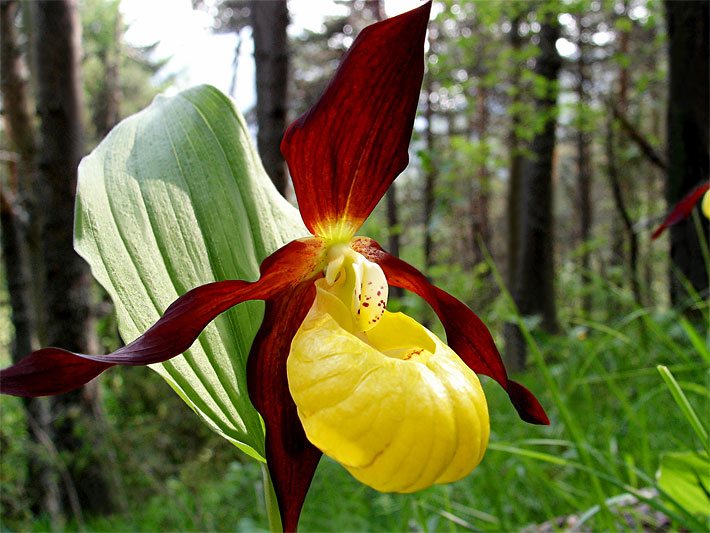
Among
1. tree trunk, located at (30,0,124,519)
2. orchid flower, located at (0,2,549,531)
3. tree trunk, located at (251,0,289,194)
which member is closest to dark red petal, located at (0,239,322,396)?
orchid flower, located at (0,2,549,531)

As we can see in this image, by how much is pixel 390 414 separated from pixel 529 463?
88 cm

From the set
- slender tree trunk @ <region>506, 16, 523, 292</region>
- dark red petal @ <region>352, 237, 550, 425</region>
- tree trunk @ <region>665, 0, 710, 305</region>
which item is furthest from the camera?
slender tree trunk @ <region>506, 16, 523, 292</region>

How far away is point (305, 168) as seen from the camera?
32.5 inches

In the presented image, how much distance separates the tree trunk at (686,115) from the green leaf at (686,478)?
192cm

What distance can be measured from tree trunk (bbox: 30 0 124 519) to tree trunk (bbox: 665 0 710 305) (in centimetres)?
284

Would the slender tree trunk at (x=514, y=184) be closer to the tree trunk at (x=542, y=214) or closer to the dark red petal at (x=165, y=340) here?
the tree trunk at (x=542, y=214)

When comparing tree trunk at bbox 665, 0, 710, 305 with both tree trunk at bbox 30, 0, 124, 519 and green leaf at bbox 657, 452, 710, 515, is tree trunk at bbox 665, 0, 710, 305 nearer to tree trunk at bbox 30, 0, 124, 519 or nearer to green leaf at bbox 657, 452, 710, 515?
green leaf at bbox 657, 452, 710, 515

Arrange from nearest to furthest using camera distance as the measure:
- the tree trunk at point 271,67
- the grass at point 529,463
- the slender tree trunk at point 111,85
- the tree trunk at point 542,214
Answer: the grass at point 529,463 < the tree trunk at point 271,67 < the tree trunk at point 542,214 < the slender tree trunk at point 111,85

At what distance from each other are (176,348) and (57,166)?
251 centimetres

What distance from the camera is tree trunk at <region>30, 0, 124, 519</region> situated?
2855 millimetres

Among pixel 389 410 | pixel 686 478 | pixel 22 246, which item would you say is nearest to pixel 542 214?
pixel 22 246

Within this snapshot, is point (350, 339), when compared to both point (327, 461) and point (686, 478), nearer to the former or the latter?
point (686, 478)

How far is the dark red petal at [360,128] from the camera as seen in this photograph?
73cm

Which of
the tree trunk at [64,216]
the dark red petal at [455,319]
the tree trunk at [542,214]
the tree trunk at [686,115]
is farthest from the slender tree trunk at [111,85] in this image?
the dark red petal at [455,319]
